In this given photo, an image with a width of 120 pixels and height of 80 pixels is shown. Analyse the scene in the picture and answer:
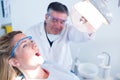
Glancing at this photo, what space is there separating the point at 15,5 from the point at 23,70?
2.87 feet

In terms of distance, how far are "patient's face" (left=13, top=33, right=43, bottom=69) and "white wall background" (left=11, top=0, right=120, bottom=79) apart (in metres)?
0.77

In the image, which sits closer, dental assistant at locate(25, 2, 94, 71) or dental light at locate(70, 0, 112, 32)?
dental light at locate(70, 0, 112, 32)

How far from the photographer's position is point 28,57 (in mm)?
1297

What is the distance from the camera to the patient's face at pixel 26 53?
129 centimetres

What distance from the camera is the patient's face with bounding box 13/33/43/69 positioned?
129 cm

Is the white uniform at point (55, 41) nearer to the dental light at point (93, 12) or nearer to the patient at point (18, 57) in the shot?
the patient at point (18, 57)

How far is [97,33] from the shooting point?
2164 mm

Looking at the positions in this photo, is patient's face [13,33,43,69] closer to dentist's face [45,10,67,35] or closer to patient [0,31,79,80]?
patient [0,31,79,80]

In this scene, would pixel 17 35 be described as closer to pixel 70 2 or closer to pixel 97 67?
pixel 70 2

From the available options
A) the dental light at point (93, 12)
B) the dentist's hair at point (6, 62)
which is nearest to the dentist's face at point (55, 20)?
the dentist's hair at point (6, 62)

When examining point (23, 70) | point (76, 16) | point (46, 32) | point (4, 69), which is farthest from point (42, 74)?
point (76, 16)

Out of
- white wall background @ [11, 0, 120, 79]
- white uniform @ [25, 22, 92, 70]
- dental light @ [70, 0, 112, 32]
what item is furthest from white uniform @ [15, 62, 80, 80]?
white wall background @ [11, 0, 120, 79]

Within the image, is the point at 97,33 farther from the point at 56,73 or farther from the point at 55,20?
the point at 56,73

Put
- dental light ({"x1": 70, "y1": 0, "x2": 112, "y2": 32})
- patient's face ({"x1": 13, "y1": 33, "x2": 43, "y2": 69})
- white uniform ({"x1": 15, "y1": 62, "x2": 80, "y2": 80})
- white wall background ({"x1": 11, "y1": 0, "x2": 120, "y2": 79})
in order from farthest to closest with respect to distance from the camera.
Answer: white wall background ({"x1": 11, "y1": 0, "x2": 120, "y2": 79}) < white uniform ({"x1": 15, "y1": 62, "x2": 80, "y2": 80}) < patient's face ({"x1": 13, "y1": 33, "x2": 43, "y2": 69}) < dental light ({"x1": 70, "y1": 0, "x2": 112, "y2": 32})
